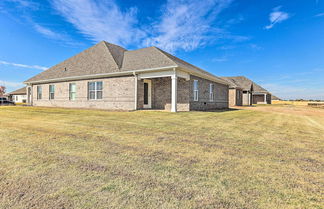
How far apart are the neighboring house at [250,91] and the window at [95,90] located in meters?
25.7

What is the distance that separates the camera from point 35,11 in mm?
13562

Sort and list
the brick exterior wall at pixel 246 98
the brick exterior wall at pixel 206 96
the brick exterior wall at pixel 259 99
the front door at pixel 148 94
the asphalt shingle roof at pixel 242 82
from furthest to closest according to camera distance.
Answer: the brick exterior wall at pixel 259 99
the brick exterior wall at pixel 246 98
the asphalt shingle roof at pixel 242 82
the front door at pixel 148 94
the brick exterior wall at pixel 206 96

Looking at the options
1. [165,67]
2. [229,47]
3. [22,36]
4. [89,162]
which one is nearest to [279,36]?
[229,47]

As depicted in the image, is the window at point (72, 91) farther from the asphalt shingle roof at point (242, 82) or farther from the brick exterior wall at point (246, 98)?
the brick exterior wall at point (246, 98)

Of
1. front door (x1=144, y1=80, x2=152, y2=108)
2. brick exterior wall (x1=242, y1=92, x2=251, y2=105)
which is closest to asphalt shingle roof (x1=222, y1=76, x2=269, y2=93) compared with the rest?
brick exterior wall (x1=242, y1=92, x2=251, y2=105)

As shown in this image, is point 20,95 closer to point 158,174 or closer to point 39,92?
point 39,92

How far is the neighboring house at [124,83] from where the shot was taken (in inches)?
526

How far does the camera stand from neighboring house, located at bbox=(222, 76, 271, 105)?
32366 mm

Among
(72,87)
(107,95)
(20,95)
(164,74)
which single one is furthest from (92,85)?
(20,95)

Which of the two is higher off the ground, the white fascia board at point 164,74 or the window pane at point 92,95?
the white fascia board at point 164,74

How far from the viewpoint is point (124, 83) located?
13.9 m

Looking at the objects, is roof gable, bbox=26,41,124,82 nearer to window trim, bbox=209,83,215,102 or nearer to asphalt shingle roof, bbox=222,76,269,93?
window trim, bbox=209,83,215,102

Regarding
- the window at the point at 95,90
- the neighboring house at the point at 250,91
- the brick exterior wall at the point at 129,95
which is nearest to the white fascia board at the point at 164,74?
the brick exterior wall at the point at 129,95

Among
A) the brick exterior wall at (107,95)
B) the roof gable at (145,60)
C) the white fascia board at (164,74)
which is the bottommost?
the brick exterior wall at (107,95)
